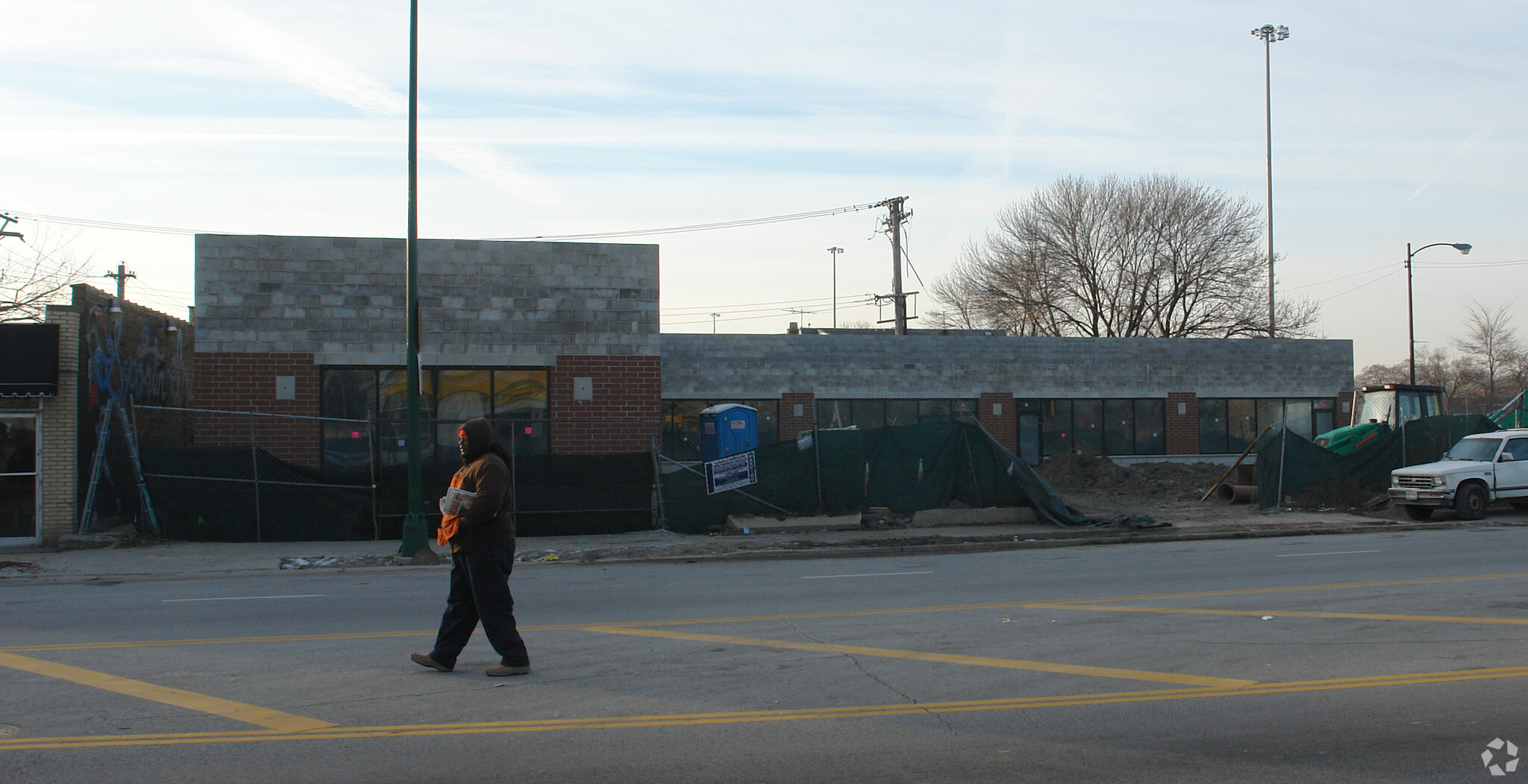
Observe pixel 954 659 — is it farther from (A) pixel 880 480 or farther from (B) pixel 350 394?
(B) pixel 350 394

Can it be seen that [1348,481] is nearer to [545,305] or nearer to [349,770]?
[545,305]

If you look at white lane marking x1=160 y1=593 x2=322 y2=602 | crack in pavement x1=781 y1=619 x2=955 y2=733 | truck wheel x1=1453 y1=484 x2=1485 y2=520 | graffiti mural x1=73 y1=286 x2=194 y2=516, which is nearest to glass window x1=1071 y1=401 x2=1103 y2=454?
truck wheel x1=1453 y1=484 x2=1485 y2=520

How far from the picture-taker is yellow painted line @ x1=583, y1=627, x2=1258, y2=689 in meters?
7.18

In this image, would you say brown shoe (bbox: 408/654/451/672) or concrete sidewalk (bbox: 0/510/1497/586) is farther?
concrete sidewalk (bbox: 0/510/1497/586)

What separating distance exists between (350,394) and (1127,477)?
19.0 m

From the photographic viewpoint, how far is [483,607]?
290 inches

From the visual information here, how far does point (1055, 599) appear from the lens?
10961 mm

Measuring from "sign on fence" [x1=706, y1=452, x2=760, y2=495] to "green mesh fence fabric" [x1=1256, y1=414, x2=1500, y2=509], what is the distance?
11.3m

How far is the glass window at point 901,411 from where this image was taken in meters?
33.4

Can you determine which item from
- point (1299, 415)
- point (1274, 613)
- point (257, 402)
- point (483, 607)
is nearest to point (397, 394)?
point (257, 402)

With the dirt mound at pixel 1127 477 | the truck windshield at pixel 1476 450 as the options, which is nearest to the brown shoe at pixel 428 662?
the truck windshield at pixel 1476 450

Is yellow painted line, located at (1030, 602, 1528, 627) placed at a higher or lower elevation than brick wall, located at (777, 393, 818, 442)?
lower

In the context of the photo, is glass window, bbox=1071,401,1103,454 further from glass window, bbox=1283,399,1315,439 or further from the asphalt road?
the asphalt road

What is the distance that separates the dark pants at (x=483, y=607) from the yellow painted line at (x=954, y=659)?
1.81 metres
